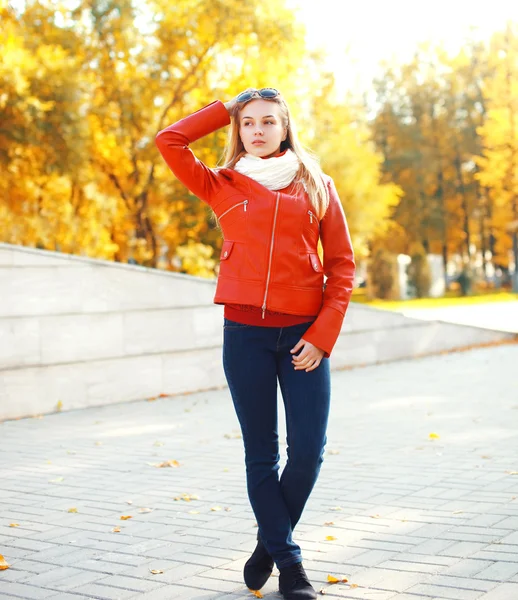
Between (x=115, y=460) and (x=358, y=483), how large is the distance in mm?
2049

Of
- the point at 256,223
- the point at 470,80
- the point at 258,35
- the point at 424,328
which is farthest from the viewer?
the point at 470,80

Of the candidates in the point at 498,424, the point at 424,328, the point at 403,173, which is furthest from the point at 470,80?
the point at 498,424

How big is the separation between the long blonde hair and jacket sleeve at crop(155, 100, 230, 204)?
0.26ft

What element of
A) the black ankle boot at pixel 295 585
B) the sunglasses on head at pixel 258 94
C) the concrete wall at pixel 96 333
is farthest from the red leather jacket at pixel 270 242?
the concrete wall at pixel 96 333

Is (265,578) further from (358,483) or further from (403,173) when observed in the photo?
(403,173)

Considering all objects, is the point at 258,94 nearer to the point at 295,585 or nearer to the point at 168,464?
the point at 295,585

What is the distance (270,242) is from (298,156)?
1.35 feet

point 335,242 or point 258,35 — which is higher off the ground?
point 258,35

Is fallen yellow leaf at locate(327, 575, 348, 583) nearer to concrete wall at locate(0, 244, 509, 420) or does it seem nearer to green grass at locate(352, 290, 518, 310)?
concrete wall at locate(0, 244, 509, 420)

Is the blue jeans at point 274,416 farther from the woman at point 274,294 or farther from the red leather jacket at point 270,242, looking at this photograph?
the red leather jacket at point 270,242

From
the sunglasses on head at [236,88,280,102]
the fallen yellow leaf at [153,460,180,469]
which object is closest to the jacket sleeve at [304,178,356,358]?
the sunglasses on head at [236,88,280,102]

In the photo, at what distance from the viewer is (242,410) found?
3.76 m

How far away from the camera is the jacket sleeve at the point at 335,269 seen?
12.2 feet

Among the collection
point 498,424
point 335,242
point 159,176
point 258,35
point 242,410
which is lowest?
point 498,424
